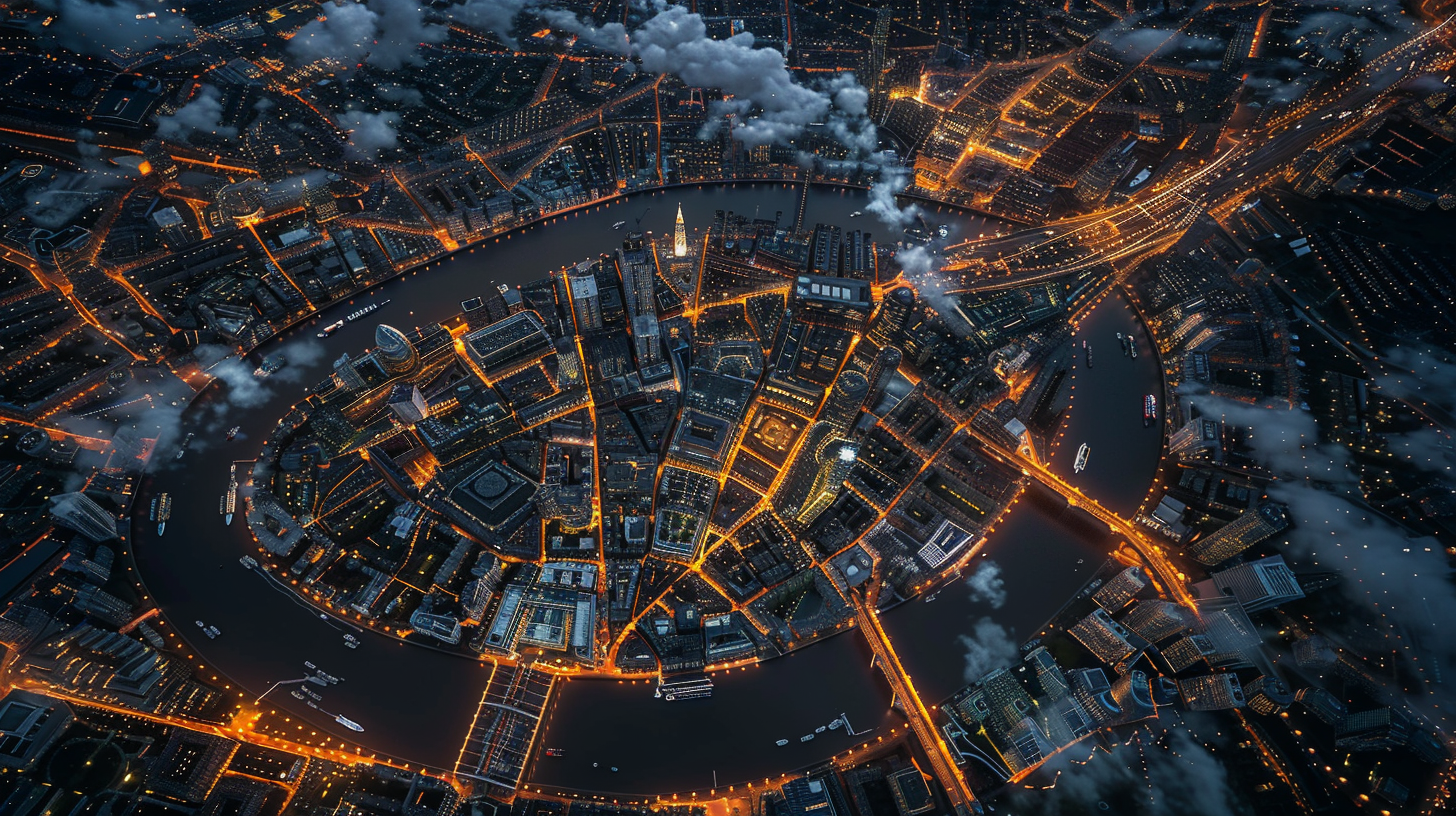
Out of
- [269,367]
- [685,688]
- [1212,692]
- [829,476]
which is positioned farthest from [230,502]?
[1212,692]

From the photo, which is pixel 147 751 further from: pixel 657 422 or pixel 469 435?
pixel 657 422

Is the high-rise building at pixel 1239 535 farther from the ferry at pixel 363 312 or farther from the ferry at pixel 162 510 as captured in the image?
the ferry at pixel 162 510

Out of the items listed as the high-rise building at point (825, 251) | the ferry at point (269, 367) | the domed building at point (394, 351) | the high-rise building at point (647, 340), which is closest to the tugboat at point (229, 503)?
the ferry at point (269, 367)

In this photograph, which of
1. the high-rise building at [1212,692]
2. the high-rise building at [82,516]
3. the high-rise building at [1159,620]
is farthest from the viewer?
the high-rise building at [82,516]

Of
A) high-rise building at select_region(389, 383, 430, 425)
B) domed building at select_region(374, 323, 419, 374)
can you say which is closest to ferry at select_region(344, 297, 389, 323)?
domed building at select_region(374, 323, 419, 374)

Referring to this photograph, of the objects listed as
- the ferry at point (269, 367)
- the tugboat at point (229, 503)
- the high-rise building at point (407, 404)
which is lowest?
the tugboat at point (229, 503)

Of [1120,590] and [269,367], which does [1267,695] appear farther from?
[269,367]

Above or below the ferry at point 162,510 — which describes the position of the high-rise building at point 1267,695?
below
